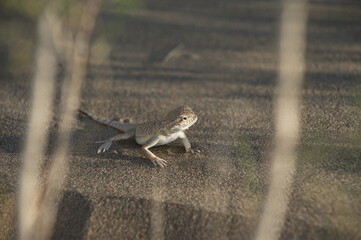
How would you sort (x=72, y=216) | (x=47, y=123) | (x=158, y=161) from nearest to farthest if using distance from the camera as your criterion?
(x=72, y=216) < (x=158, y=161) < (x=47, y=123)

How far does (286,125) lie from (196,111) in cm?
95

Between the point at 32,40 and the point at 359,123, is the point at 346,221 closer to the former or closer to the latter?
the point at 359,123

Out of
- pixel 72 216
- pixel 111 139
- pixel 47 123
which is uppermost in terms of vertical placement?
pixel 47 123

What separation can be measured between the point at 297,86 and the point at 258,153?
1.47m

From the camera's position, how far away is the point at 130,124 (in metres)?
4.38

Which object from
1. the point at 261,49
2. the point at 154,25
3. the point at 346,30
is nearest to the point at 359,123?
the point at 261,49

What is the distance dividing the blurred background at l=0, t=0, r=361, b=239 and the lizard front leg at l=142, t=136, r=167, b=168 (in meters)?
0.06

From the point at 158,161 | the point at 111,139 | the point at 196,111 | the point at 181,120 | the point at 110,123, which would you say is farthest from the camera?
the point at 196,111

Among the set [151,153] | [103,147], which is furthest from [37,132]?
[151,153]

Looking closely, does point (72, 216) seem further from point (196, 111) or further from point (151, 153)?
point (196, 111)

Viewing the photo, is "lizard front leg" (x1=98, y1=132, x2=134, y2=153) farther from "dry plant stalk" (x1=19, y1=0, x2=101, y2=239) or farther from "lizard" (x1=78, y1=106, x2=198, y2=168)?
"dry plant stalk" (x1=19, y1=0, x2=101, y2=239)

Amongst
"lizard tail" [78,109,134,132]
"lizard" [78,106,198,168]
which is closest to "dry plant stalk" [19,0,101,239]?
"lizard tail" [78,109,134,132]

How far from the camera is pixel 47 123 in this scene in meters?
4.64

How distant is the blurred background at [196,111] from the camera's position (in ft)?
10.6
